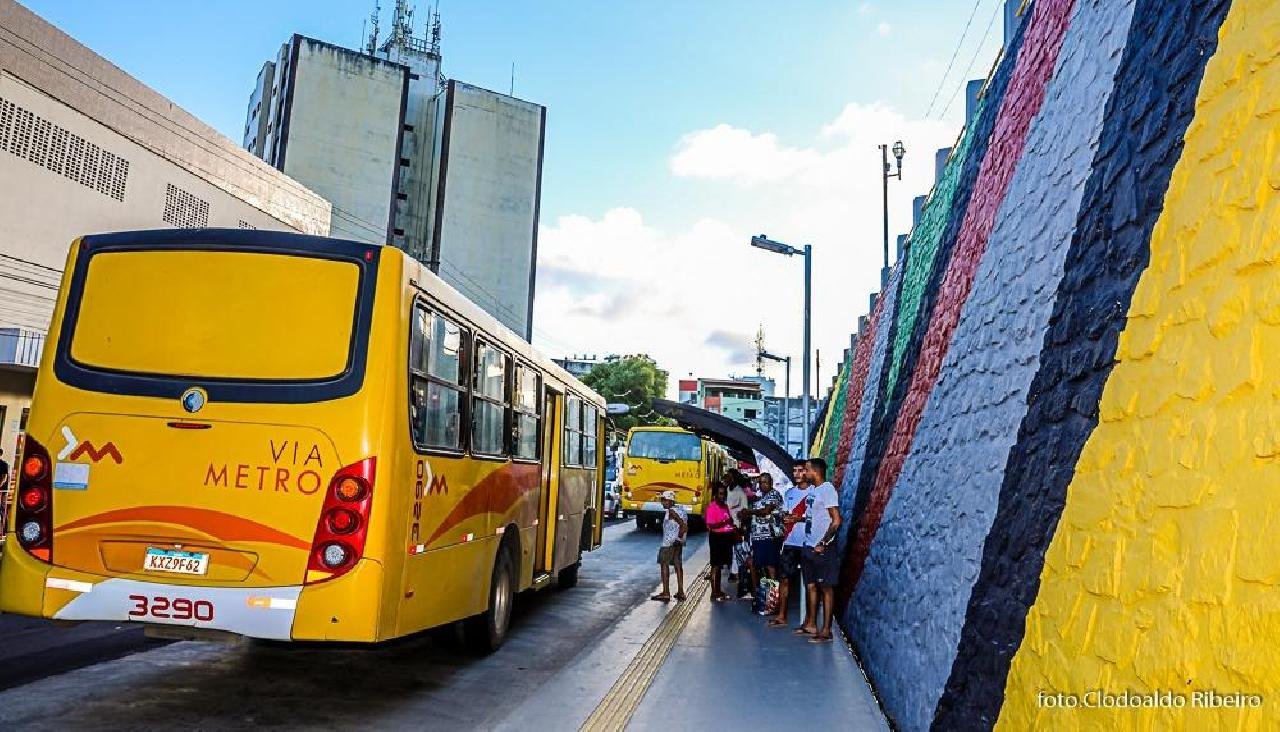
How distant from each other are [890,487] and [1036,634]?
4.58 meters

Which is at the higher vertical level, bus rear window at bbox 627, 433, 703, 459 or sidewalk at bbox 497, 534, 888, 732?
bus rear window at bbox 627, 433, 703, 459

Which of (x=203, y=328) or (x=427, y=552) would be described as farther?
(x=427, y=552)

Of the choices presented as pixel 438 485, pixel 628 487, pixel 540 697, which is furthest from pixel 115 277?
pixel 628 487

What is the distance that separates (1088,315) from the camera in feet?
12.3

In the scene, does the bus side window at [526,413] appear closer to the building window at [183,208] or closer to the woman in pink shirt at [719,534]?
the woman in pink shirt at [719,534]

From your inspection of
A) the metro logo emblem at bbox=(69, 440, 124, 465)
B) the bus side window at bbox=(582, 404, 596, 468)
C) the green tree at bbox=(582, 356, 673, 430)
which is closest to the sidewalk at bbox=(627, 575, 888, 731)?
the metro logo emblem at bbox=(69, 440, 124, 465)

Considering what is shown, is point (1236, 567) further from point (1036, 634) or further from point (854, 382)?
point (854, 382)

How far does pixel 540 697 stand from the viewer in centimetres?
652

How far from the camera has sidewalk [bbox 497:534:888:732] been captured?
590cm

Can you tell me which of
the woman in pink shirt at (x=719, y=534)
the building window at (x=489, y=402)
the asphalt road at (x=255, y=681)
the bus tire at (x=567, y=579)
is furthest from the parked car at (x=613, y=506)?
the building window at (x=489, y=402)

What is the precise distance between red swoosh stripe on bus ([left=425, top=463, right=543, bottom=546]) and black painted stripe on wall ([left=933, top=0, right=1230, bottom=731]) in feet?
11.9

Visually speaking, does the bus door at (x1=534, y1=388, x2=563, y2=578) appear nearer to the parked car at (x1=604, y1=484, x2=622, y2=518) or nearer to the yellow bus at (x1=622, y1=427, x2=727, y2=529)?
the yellow bus at (x1=622, y1=427, x2=727, y2=529)

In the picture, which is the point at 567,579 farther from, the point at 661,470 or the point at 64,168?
the point at 64,168

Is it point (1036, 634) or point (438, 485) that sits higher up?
point (438, 485)
